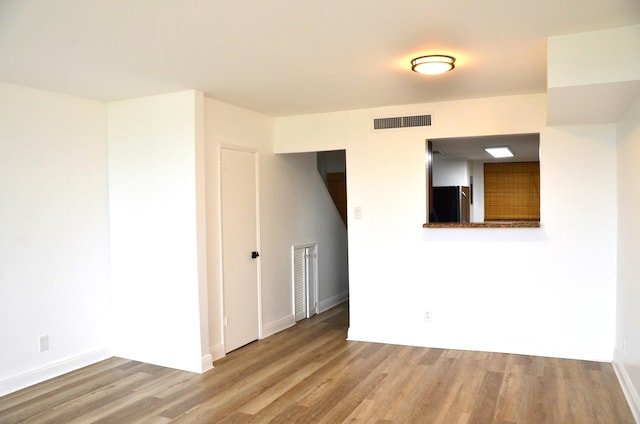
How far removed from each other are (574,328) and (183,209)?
3384mm

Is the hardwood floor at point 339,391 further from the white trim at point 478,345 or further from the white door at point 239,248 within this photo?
the white door at point 239,248

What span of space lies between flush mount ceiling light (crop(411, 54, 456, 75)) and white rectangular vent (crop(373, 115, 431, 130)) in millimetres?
1278

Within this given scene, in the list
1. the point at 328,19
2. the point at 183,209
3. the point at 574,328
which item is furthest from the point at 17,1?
the point at 574,328

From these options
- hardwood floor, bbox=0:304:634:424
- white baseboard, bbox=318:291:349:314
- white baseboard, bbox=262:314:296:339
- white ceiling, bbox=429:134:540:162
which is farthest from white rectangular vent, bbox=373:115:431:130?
white baseboard, bbox=318:291:349:314

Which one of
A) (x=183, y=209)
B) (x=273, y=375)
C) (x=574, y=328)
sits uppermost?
(x=183, y=209)

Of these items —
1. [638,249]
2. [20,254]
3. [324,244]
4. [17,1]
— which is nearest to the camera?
[17,1]

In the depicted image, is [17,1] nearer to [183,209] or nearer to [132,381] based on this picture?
[183,209]

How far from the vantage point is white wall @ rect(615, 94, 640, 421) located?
302 cm

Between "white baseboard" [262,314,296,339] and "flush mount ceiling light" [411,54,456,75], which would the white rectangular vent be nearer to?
"flush mount ceiling light" [411,54,456,75]

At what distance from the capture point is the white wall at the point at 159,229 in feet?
12.9

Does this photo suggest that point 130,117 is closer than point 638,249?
No

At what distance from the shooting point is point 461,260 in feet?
14.4

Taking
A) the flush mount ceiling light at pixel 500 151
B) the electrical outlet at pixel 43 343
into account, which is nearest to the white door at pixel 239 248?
the electrical outlet at pixel 43 343

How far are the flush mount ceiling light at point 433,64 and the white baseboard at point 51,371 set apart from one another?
3.50 metres
